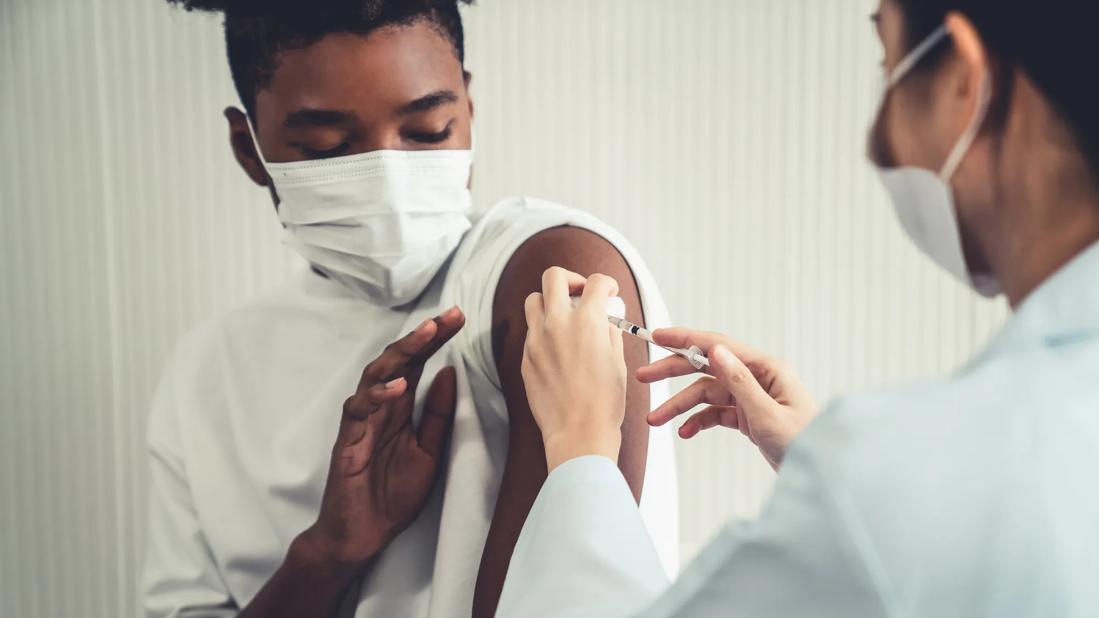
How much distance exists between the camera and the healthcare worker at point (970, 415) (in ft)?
1.41

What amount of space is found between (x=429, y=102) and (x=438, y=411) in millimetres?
303

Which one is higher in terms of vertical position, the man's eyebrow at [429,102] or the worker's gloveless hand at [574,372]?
the man's eyebrow at [429,102]

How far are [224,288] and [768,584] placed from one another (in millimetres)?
964

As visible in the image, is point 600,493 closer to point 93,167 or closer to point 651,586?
point 651,586

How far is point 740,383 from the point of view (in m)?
0.77

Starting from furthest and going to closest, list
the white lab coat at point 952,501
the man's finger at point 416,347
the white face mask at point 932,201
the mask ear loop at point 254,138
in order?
the mask ear loop at point 254,138
the man's finger at point 416,347
the white face mask at point 932,201
the white lab coat at point 952,501

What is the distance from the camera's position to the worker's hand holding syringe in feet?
2.38

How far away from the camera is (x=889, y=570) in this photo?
0.44 meters

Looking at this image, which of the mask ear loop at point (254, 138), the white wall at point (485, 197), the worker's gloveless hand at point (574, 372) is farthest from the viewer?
the white wall at point (485, 197)

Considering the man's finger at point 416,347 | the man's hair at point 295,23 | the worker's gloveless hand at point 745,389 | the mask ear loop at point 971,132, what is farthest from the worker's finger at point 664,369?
the man's hair at point 295,23

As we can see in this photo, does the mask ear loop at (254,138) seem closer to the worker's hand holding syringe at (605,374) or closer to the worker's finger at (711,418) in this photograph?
the worker's hand holding syringe at (605,374)

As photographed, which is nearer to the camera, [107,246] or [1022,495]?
[1022,495]

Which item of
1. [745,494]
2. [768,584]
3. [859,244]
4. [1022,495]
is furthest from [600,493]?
[859,244]

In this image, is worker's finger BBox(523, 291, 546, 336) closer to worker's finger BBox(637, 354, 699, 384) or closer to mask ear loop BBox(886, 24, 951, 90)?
worker's finger BBox(637, 354, 699, 384)
